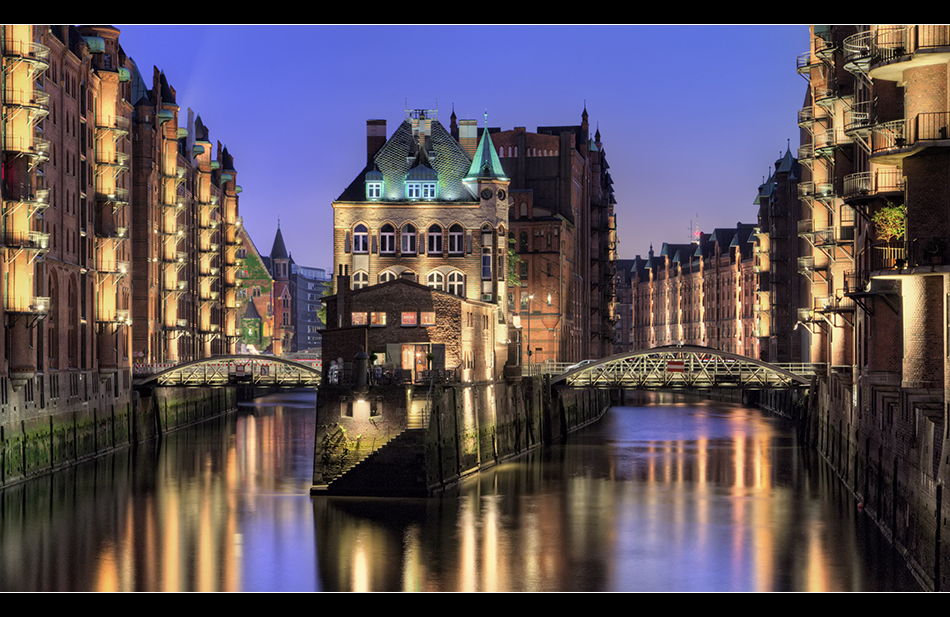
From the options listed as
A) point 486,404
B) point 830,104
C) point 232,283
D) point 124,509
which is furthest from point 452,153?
point 232,283

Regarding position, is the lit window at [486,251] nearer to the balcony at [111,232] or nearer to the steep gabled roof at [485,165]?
the steep gabled roof at [485,165]

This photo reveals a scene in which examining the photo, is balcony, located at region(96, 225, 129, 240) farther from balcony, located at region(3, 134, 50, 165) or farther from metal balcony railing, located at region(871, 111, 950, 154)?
metal balcony railing, located at region(871, 111, 950, 154)

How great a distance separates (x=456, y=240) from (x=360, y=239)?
5.69 meters

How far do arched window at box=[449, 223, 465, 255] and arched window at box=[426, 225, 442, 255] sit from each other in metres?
0.66

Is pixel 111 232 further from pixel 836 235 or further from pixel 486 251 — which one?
pixel 836 235

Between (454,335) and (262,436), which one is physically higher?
(454,335)

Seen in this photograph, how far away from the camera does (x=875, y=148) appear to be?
41.4 metres

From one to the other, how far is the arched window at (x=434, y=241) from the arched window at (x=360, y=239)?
367 centimetres

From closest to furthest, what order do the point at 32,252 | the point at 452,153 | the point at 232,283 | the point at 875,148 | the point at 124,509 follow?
the point at 875,148, the point at 124,509, the point at 32,252, the point at 452,153, the point at 232,283

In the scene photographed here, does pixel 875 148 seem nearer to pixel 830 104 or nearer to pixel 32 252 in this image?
pixel 830 104

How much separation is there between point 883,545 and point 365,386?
70.7 ft

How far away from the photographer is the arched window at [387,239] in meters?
80.1

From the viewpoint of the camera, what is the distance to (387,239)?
80.3 metres

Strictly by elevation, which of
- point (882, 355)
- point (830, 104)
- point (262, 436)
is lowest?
point (262, 436)
